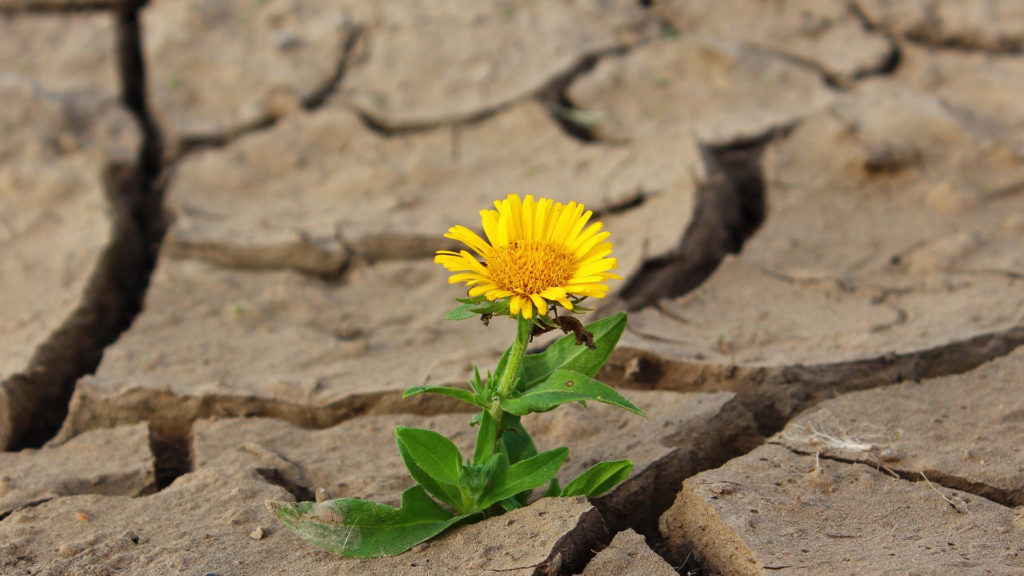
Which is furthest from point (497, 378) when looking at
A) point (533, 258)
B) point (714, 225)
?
point (714, 225)

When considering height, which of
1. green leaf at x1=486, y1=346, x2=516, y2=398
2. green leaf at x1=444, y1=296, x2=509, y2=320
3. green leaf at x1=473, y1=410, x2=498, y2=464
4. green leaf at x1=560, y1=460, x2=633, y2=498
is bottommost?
green leaf at x1=560, y1=460, x2=633, y2=498

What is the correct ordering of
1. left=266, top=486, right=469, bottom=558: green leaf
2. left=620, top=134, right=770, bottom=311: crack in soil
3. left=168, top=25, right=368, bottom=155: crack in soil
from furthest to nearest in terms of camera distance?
left=168, top=25, right=368, bottom=155: crack in soil, left=620, top=134, right=770, bottom=311: crack in soil, left=266, top=486, right=469, bottom=558: green leaf

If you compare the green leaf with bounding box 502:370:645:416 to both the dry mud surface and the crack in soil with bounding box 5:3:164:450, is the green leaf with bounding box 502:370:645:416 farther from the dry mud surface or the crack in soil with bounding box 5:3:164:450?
the crack in soil with bounding box 5:3:164:450

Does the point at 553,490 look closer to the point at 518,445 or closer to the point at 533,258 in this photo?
the point at 518,445

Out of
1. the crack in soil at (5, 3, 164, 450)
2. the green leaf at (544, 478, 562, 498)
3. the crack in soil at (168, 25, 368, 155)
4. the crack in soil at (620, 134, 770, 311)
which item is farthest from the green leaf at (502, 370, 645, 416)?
the crack in soil at (168, 25, 368, 155)

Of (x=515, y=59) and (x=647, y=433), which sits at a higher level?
(x=515, y=59)

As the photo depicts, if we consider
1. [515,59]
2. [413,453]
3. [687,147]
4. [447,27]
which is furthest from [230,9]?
[413,453]

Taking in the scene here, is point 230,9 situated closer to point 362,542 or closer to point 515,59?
point 515,59
